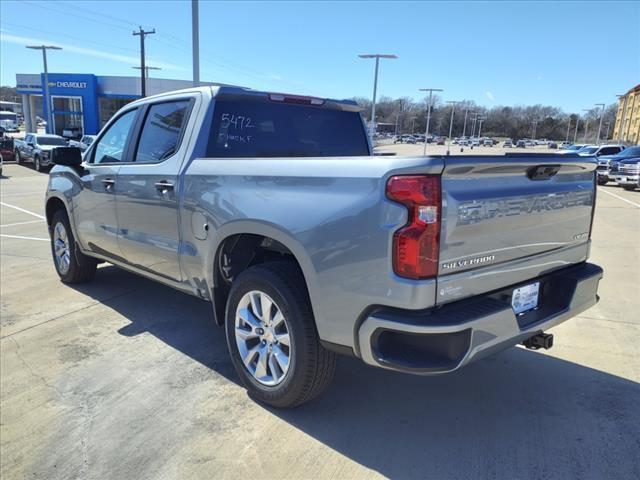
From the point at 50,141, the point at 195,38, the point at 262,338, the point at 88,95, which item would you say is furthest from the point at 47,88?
the point at 262,338

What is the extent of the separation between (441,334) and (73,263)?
461cm

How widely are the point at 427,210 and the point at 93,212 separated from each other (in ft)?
12.0

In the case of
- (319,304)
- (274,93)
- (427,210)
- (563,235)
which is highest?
(274,93)

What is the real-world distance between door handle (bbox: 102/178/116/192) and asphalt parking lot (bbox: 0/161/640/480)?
1.23 metres

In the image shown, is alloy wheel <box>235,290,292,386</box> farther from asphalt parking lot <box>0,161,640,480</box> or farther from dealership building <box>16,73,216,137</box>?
dealership building <box>16,73,216,137</box>

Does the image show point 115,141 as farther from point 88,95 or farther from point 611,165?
point 88,95

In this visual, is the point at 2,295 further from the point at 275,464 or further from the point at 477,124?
the point at 477,124

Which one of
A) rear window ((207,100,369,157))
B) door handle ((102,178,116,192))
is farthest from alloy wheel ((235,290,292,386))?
door handle ((102,178,116,192))

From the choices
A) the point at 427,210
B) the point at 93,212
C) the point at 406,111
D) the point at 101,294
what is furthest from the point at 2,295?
the point at 406,111

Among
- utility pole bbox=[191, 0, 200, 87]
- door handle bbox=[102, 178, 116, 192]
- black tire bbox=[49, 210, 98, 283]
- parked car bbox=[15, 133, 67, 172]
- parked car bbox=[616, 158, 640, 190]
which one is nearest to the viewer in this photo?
door handle bbox=[102, 178, 116, 192]

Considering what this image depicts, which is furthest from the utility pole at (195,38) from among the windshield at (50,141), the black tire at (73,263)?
the windshield at (50,141)

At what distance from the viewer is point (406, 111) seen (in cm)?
11600

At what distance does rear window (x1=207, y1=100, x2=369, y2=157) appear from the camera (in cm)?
370

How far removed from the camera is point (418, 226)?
230 cm
